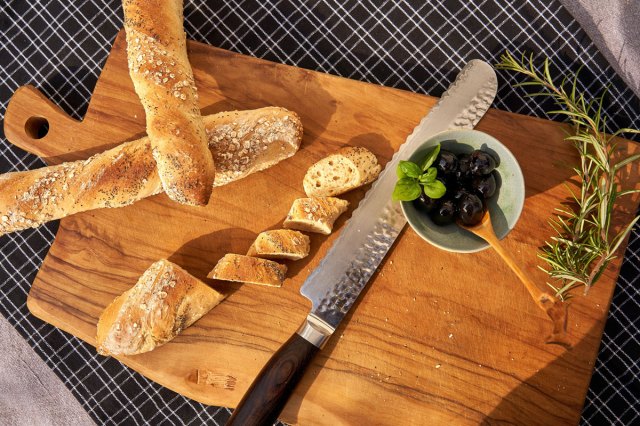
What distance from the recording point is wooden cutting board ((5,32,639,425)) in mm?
1884

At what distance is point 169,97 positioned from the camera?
5.90 ft

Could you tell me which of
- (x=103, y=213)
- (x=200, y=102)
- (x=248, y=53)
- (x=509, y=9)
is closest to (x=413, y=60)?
(x=509, y=9)

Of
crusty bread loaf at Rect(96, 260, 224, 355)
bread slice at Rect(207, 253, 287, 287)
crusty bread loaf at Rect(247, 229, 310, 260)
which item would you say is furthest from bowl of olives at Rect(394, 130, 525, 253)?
crusty bread loaf at Rect(96, 260, 224, 355)

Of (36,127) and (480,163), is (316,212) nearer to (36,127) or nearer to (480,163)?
(480,163)

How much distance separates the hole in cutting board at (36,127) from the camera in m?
2.07

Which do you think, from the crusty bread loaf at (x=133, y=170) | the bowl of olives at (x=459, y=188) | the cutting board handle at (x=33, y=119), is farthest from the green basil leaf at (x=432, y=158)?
the cutting board handle at (x=33, y=119)

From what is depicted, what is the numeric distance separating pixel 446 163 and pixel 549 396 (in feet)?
2.99

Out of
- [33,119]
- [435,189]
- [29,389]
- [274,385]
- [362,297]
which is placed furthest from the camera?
[29,389]

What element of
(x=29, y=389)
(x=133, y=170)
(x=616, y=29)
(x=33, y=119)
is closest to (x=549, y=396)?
(x=616, y=29)

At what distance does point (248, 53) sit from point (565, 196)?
1.28 meters

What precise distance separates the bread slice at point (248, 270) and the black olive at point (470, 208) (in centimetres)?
64

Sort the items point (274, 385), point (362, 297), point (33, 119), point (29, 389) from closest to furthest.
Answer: point (274, 385) < point (362, 297) < point (33, 119) < point (29, 389)

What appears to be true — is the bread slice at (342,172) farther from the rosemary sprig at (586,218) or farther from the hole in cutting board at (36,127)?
the hole in cutting board at (36,127)

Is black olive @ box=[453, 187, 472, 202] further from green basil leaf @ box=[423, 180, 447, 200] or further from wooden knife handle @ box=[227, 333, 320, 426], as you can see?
wooden knife handle @ box=[227, 333, 320, 426]
